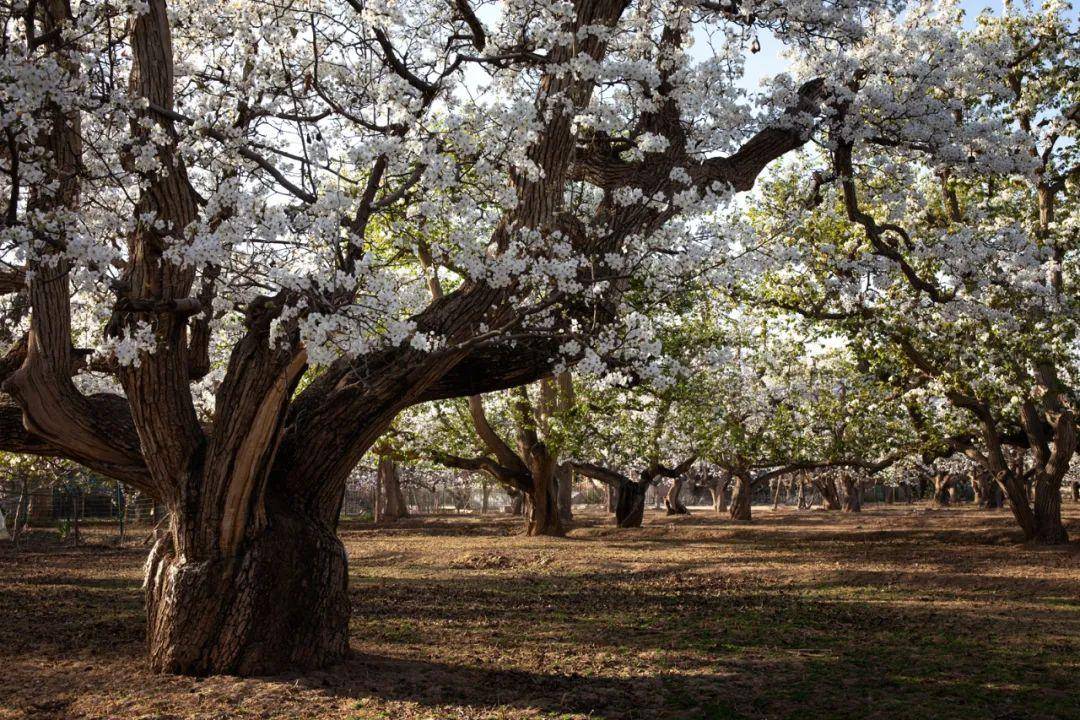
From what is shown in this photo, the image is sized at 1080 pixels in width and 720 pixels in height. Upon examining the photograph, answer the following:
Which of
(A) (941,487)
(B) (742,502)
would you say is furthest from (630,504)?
(A) (941,487)

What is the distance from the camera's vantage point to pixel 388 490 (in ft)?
127

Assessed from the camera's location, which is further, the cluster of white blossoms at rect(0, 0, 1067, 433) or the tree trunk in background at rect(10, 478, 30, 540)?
the tree trunk in background at rect(10, 478, 30, 540)

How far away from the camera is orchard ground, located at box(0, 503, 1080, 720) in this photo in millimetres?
6297

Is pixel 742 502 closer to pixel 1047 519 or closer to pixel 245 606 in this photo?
pixel 1047 519

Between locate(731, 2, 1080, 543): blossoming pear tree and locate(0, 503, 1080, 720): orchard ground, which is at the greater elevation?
locate(731, 2, 1080, 543): blossoming pear tree

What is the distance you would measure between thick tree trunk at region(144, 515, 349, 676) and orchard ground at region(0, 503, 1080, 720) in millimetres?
201

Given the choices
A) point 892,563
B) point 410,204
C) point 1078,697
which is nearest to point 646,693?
point 1078,697

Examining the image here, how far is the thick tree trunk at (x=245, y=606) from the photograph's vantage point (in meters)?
Answer: 6.65

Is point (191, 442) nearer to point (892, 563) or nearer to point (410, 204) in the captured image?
point (410, 204)

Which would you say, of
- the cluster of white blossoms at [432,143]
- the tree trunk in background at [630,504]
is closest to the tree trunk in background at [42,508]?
the tree trunk in background at [630,504]

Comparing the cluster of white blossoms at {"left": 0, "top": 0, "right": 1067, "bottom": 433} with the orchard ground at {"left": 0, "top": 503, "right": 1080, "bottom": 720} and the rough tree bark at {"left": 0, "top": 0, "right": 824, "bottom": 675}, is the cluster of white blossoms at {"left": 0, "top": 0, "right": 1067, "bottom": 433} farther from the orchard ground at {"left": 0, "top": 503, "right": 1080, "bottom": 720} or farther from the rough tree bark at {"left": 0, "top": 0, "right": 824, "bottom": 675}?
the orchard ground at {"left": 0, "top": 503, "right": 1080, "bottom": 720}

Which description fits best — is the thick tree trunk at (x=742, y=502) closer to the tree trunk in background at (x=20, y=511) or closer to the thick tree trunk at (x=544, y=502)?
the thick tree trunk at (x=544, y=502)

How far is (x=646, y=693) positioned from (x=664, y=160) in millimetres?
4685

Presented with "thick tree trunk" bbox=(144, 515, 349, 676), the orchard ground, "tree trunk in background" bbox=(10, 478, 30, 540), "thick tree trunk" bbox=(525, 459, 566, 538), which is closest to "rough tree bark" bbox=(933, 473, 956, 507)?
"thick tree trunk" bbox=(525, 459, 566, 538)
